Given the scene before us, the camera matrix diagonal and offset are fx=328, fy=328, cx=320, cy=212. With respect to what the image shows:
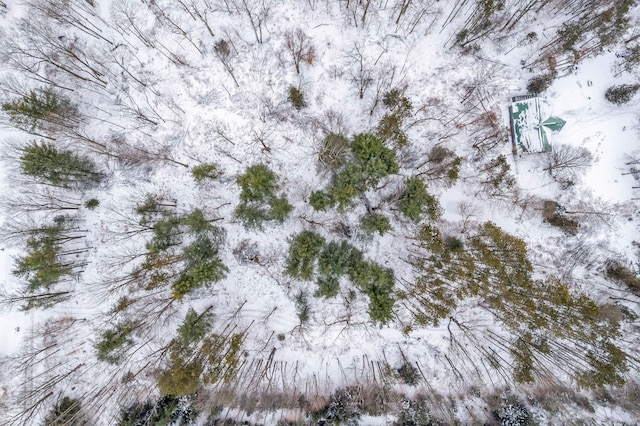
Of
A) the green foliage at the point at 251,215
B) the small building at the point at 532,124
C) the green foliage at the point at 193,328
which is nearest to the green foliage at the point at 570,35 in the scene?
the small building at the point at 532,124

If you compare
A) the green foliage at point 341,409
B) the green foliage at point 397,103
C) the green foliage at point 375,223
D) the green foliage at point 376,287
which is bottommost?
the green foliage at point 341,409

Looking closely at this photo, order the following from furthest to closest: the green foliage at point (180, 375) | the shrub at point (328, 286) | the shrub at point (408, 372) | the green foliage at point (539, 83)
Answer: the shrub at point (408, 372) < the green foliage at point (539, 83) < the shrub at point (328, 286) < the green foliage at point (180, 375)

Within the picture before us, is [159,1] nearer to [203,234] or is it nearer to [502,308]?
[203,234]

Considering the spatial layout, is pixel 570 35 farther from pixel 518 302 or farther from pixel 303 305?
pixel 303 305

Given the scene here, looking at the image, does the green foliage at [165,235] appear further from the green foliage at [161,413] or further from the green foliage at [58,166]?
the green foliage at [161,413]

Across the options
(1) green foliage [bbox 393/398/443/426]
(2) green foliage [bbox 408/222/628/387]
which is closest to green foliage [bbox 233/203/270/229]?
(2) green foliage [bbox 408/222/628/387]

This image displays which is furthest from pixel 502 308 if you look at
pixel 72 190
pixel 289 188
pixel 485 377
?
pixel 72 190
